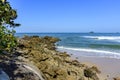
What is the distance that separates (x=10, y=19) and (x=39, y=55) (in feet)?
9.65

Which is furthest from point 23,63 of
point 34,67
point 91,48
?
point 91,48

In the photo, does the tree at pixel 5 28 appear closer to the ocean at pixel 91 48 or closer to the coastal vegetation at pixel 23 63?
the coastal vegetation at pixel 23 63

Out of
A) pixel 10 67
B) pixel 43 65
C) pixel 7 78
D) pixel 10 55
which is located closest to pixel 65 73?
pixel 43 65

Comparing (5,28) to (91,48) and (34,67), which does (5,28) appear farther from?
(91,48)

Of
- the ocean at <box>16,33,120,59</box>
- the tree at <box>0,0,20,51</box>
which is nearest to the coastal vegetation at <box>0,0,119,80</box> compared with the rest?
the tree at <box>0,0,20,51</box>

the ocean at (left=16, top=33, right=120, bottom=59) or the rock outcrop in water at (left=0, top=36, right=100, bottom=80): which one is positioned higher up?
the rock outcrop in water at (left=0, top=36, right=100, bottom=80)

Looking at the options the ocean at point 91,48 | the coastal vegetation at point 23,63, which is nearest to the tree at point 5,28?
the coastal vegetation at point 23,63

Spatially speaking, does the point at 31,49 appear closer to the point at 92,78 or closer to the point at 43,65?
the point at 43,65

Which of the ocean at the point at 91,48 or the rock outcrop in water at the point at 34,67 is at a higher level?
the rock outcrop in water at the point at 34,67

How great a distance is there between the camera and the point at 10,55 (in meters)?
8.22

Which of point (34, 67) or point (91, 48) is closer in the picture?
point (34, 67)

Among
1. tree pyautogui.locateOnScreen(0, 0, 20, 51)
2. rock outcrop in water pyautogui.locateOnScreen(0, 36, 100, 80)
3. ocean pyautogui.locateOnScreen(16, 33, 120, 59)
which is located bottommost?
ocean pyautogui.locateOnScreen(16, 33, 120, 59)

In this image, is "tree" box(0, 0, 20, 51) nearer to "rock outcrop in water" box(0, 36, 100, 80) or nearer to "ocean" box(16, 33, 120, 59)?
"rock outcrop in water" box(0, 36, 100, 80)

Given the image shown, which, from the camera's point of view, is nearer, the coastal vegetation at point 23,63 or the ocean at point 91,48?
the coastal vegetation at point 23,63
